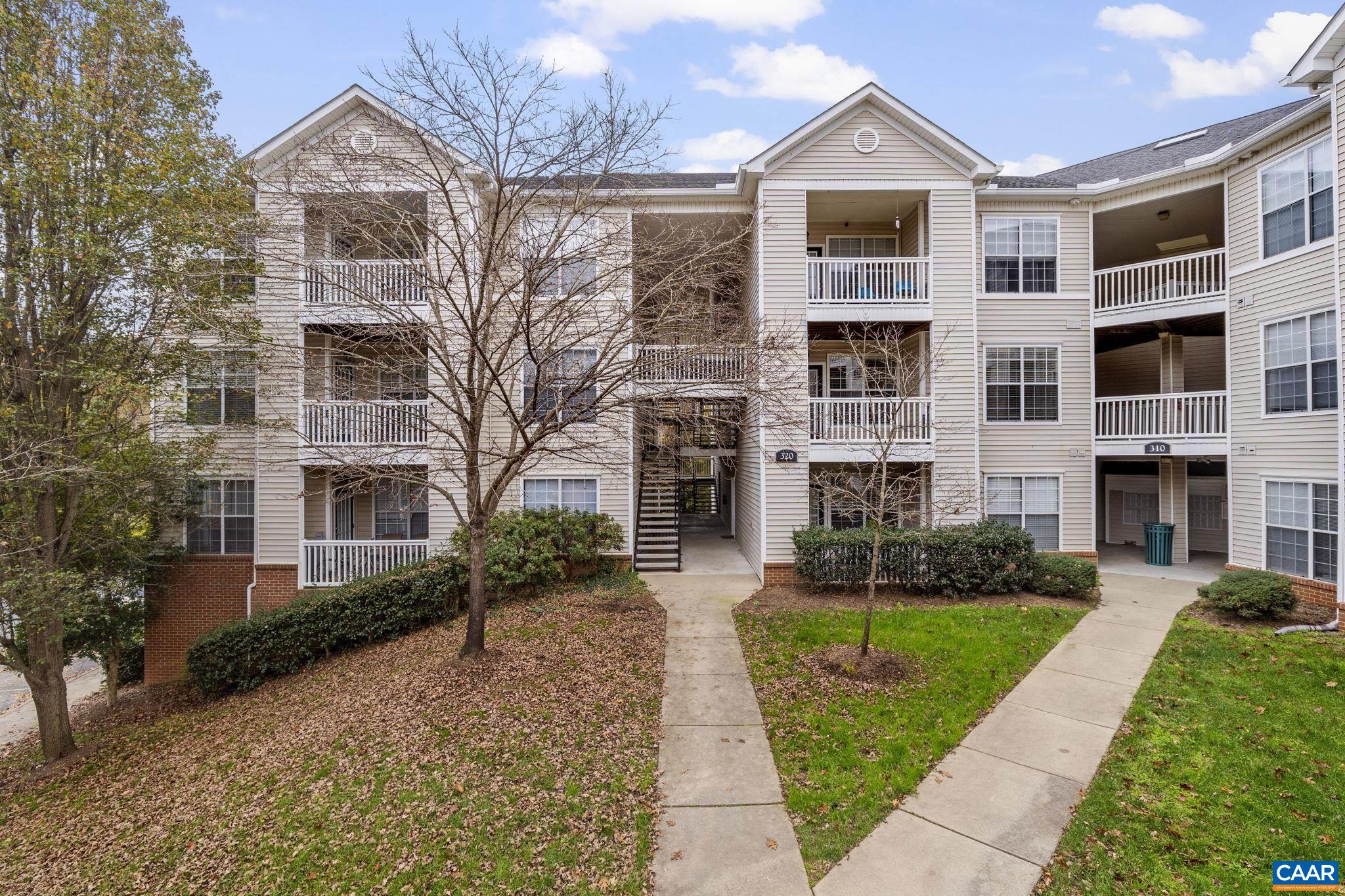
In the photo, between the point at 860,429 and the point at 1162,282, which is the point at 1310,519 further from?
the point at 860,429

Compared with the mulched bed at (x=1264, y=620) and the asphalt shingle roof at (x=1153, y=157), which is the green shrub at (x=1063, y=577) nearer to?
the mulched bed at (x=1264, y=620)

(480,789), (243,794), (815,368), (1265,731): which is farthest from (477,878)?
(815,368)

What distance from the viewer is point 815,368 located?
14.8 m

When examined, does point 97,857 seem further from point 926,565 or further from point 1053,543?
point 1053,543

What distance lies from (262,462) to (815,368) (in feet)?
45.1

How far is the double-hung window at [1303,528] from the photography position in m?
9.75

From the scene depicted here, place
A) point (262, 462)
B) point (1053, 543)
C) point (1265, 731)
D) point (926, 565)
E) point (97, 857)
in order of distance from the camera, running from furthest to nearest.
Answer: point (1053, 543), point (262, 462), point (926, 565), point (1265, 731), point (97, 857)

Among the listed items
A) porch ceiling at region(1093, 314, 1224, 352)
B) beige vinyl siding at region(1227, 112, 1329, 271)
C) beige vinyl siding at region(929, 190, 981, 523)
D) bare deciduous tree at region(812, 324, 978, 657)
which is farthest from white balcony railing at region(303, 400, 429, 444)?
beige vinyl siding at region(1227, 112, 1329, 271)

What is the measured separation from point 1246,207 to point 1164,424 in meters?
4.87

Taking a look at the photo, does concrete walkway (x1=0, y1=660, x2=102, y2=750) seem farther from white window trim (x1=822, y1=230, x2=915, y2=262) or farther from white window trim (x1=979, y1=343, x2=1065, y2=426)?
white window trim (x1=979, y1=343, x2=1065, y2=426)

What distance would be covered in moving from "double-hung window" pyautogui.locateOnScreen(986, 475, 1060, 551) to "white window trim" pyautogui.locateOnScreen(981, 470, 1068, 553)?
0.05 ft

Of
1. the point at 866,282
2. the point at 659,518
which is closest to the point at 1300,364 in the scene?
the point at 866,282

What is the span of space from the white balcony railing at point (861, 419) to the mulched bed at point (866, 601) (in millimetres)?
3422

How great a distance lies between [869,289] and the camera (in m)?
12.4
